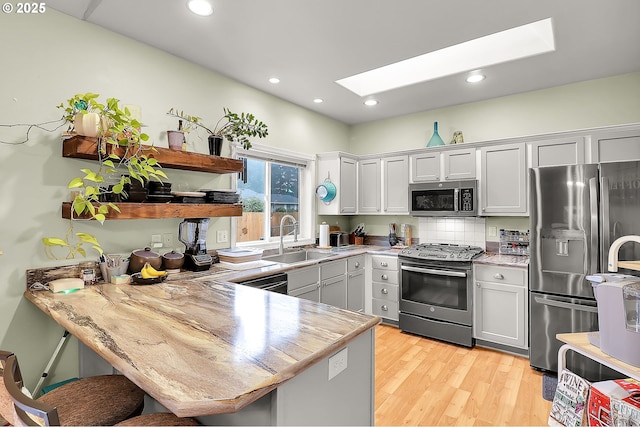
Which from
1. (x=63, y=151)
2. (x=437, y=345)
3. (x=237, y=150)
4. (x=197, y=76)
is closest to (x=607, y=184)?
(x=437, y=345)

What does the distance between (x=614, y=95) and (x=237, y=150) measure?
12.2 feet

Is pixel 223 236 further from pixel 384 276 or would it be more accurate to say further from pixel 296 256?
pixel 384 276

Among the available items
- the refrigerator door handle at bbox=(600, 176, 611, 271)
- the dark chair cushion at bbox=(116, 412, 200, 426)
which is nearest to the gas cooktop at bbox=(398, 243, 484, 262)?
the refrigerator door handle at bbox=(600, 176, 611, 271)

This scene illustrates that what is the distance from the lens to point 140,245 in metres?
2.45

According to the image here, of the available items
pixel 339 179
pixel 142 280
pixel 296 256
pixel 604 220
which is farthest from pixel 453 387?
pixel 339 179

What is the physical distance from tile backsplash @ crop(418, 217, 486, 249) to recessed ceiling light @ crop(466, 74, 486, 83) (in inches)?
60.4

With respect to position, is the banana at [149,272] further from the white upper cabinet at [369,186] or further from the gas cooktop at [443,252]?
the white upper cabinet at [369,186]

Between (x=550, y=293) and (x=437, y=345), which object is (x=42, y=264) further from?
(x=550, y=293)

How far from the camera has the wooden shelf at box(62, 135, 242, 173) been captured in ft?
6.35

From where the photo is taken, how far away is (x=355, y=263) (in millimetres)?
3807

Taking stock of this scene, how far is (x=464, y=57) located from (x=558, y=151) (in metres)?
1.28

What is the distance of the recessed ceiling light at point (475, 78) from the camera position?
3.06m

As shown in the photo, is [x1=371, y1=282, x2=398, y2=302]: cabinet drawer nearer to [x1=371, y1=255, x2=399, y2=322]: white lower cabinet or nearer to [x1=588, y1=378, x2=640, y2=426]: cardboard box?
[x1=371, y1=255, x2=399, y2=322]: white lower cabinet

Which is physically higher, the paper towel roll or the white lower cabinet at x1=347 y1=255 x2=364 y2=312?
the paper towel roll
